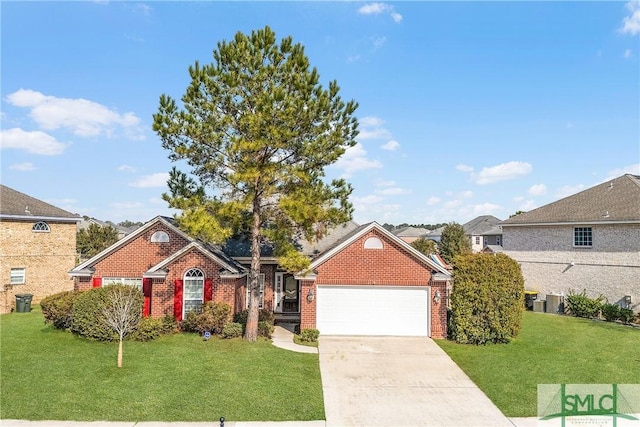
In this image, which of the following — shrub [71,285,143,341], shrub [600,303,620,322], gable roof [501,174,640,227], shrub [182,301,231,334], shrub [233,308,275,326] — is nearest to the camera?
shrub [71,285,143,341]

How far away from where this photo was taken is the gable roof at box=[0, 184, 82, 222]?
24.2 metres

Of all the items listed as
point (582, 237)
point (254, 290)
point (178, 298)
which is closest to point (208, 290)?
point (178, 298)


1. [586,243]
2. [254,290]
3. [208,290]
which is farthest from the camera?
[586,243]

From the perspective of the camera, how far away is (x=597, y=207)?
2488cm

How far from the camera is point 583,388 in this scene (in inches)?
484

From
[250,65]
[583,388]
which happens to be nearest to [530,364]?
[583,388]

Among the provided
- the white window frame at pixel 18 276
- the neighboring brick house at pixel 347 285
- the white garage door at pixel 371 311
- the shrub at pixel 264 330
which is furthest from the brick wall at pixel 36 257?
the white garage door at pixel 371 311

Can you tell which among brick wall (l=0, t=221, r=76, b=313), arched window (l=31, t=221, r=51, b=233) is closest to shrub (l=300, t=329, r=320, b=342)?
brick wall (l=0, t=221, r=76, b=313)

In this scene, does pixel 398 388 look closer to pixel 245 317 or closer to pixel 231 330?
pixel 231 330

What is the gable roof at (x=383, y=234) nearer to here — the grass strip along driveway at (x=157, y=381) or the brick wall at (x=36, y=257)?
the grass strip along driveway at (x=157, y=381)

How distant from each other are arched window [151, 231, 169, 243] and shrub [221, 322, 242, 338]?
5.59 meters

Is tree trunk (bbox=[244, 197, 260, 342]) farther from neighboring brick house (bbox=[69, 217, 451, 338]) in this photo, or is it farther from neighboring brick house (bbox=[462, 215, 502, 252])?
neighboring brick house (bbox=[462, 215, 502, 252])

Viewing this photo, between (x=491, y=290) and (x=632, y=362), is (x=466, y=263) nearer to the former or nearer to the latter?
(x=491, y=290)

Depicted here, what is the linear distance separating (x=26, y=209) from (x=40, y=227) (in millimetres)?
1349
